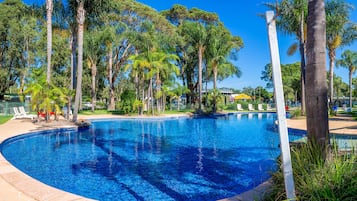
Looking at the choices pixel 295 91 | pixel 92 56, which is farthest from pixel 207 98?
pixel 295 91

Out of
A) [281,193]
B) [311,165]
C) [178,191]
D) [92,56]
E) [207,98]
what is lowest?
[178,191]

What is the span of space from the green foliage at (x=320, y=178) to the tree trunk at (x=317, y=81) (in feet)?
0.44

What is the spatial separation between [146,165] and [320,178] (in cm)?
447

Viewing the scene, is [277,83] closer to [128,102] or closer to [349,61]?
[128,102]

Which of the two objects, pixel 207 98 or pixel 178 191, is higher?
pixel 207 98

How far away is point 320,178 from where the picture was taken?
2.59m

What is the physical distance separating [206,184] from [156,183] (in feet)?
3.36

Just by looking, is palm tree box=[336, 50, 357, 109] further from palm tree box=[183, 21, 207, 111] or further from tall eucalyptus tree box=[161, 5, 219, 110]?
palm tree box=[183, 21, 207, 111]

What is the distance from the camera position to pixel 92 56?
25047mm

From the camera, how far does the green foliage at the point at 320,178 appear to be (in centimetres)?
238

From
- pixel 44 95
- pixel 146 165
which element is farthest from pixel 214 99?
pixel 146 165

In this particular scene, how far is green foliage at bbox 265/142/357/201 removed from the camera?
2385mm

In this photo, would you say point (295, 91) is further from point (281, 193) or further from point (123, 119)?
point (281, 193)

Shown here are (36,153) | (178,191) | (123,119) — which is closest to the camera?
(178,191)
